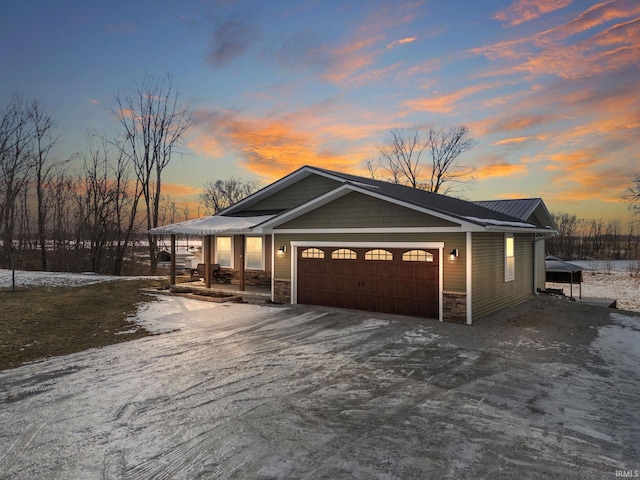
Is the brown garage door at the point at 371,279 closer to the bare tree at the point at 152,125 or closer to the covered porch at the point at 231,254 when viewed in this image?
the covered porch at the point at 231,254

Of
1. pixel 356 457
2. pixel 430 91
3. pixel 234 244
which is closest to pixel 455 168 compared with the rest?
pixel 430 91

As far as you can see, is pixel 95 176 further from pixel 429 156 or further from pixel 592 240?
pixel 592 240

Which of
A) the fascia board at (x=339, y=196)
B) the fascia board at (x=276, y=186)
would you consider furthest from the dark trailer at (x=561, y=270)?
the fascia board at (x=276, y=186)

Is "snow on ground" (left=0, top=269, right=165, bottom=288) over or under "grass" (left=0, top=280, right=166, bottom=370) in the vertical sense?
over

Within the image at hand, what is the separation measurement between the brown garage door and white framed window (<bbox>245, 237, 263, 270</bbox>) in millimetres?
3909

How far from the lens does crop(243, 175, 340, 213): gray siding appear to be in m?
16.4

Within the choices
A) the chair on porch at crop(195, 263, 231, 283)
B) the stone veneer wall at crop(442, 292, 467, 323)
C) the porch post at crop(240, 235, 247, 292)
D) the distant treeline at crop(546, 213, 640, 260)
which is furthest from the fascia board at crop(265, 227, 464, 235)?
the distant treeline at crop(546, 213, 640, 260)

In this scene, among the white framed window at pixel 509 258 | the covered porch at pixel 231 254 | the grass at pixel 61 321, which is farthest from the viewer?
the covered porch at pixel 231 254

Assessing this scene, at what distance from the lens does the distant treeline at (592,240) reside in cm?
5091

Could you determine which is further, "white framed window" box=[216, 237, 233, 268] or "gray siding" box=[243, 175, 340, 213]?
"white framed window" box=[216, 237, 233, 268]

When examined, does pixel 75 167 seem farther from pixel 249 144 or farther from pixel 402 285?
pixel 402 285

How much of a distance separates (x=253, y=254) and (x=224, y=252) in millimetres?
1755

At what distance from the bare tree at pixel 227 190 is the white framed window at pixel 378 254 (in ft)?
123

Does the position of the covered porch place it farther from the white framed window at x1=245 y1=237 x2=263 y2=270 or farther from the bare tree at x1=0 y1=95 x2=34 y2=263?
the bare tree at x1=0 y1=95 x2=34 y2=263
